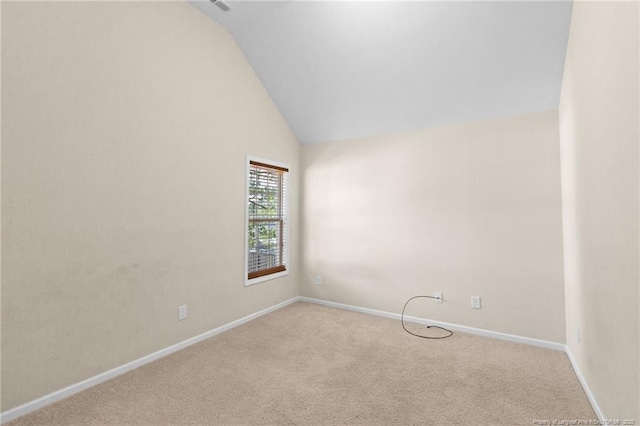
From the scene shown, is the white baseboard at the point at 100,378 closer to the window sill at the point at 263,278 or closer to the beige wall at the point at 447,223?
the window sill at the point at 263,278

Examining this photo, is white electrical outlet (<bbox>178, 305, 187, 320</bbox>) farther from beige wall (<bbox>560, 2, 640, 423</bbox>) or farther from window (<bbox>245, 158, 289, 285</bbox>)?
beige wall (<bbox>560, 2, 640, 423</bbox>)

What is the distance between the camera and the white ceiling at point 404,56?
248cm

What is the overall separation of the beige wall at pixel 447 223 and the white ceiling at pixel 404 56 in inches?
10.5

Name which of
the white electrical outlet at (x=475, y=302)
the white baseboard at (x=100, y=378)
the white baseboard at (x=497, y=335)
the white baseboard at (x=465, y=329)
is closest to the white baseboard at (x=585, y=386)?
Answer: the white baseboard at (x=497, y=335)

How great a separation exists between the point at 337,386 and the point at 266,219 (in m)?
2.24

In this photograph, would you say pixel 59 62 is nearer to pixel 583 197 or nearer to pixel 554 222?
pixel 583 197

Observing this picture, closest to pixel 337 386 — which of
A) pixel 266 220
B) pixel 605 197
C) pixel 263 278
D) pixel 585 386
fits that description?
pixel 585 386

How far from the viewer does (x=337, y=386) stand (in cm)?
216

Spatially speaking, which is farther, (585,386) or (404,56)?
(404,56)

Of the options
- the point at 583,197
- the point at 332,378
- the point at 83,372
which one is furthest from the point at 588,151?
the point at 83,372

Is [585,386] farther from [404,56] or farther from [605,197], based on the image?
[404,56]

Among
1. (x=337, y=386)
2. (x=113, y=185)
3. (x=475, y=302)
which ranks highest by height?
(x=113, y=185)

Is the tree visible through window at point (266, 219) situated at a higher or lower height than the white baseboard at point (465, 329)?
higher

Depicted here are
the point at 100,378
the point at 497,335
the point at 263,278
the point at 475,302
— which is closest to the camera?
the point at 100,378
